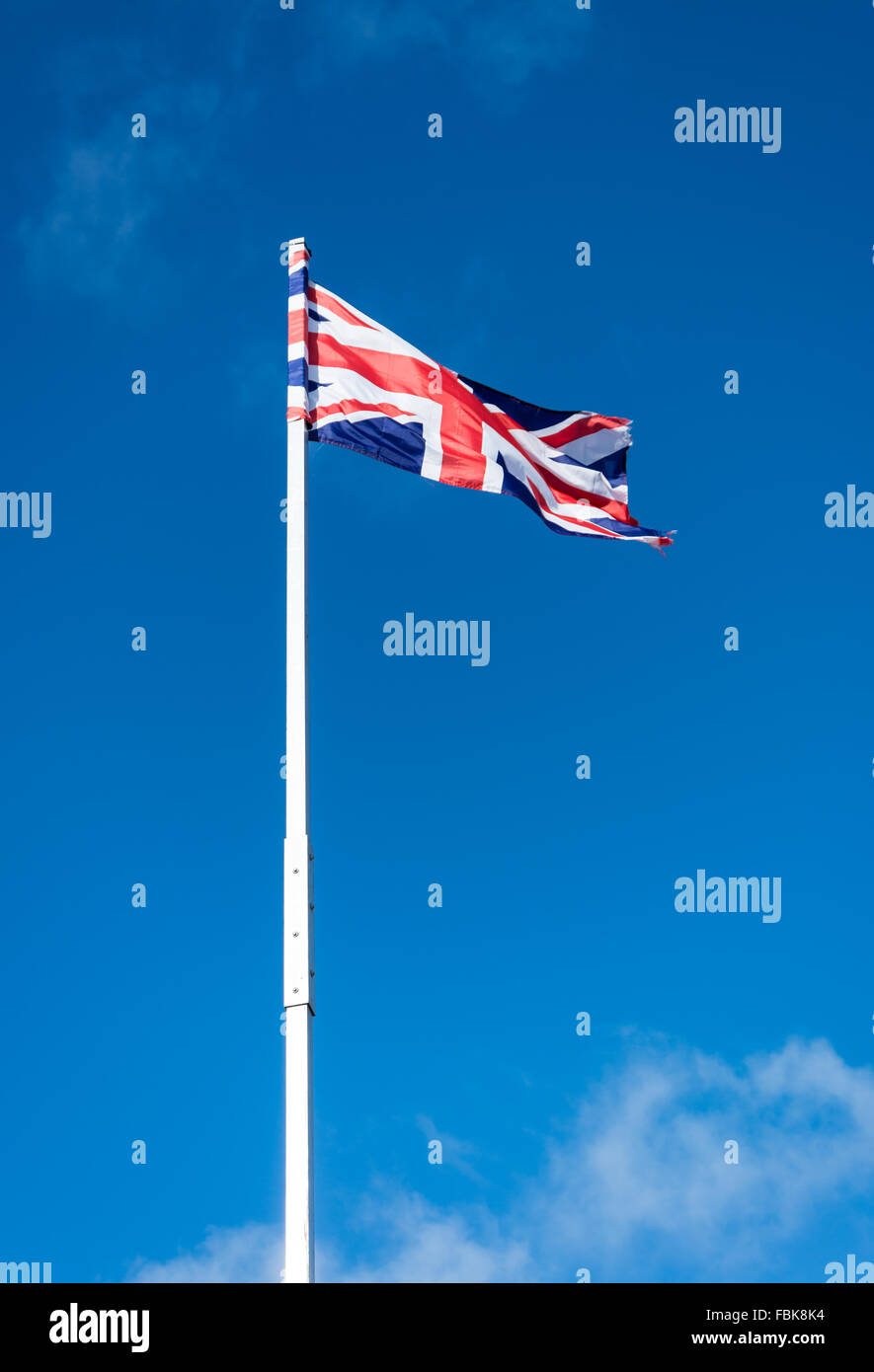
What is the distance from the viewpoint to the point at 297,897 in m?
15.1

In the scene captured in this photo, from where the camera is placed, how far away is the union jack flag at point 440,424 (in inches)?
730

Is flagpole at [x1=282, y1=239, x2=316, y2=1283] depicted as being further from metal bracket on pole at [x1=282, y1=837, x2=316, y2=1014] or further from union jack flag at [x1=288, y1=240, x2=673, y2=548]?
union jack flag at [x1=288, y1=240, x2=673, y2=548]

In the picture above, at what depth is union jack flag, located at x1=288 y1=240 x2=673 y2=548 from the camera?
1853cm

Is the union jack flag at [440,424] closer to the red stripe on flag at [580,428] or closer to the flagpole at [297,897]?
the red stripe on flag at [580,428]

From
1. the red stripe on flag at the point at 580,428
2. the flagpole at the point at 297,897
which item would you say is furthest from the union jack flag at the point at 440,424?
the flagpole at the point at 297,897

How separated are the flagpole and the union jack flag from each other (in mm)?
794

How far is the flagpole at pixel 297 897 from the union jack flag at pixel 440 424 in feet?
2.60

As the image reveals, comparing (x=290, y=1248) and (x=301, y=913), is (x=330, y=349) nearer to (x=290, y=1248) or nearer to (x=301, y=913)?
(x=301, y=913)

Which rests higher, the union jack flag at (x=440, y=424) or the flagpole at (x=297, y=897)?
the union jack flag at (x=440, y=424)

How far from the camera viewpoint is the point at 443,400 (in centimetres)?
1977

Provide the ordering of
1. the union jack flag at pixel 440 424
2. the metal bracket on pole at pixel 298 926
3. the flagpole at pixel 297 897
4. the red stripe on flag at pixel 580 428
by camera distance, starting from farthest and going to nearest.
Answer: the red stripe on flag at pixel 580 428
the union jack flag at pixel 440 424
the metal bracket on pole at pixel 298 926
the flagpole at pixel 297 897
